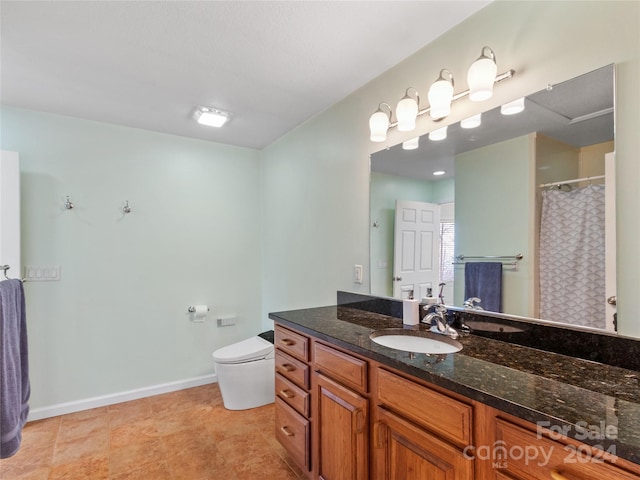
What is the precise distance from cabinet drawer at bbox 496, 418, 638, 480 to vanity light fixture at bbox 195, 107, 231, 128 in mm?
2526

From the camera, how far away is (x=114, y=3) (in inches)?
56.6

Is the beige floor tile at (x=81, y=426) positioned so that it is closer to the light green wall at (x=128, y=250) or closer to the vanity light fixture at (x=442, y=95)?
the light green wall at (x=128, y=250)

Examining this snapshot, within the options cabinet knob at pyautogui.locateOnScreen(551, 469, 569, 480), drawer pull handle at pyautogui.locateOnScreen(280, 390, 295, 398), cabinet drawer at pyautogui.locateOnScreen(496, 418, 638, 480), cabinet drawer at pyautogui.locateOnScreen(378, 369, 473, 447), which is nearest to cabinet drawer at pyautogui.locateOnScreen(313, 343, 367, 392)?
cabinet drawer at pyautogui.locateOnScreen(378, 369, 473, 447)

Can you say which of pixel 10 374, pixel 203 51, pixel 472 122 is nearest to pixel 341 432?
pixel 472 122

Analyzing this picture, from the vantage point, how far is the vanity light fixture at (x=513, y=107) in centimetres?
137

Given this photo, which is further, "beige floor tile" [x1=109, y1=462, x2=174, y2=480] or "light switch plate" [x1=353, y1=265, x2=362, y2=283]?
"light switch plate" [x1=353, y1=265, x2=362, y2=283]

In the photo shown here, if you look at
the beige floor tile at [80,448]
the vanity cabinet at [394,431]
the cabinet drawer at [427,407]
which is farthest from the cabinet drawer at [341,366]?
the beige floor tile at [80,448]

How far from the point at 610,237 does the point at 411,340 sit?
855 millimetres

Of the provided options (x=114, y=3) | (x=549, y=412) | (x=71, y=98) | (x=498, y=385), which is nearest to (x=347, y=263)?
(x=498, y=385)

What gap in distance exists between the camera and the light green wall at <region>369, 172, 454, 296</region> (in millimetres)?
1958

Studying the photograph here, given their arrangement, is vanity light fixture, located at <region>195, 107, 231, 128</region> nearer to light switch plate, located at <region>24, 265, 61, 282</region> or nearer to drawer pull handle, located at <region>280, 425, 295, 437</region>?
light switch plate, located at <region>24, 265, 61, 282</region>

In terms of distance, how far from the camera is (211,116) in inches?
101

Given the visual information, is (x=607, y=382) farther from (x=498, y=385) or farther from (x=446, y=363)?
(x=446, y=363)

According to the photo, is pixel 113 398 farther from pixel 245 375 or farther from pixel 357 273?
pixel 357 273
